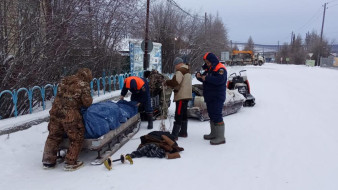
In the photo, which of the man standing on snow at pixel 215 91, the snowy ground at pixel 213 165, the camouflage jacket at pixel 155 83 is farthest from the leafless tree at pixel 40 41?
the man standing on snow at pixel 215 91

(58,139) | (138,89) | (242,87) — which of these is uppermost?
(138,89)

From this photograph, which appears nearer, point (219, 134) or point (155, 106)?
point (219, 134)

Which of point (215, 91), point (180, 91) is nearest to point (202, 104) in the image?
Answer: point (180, 91)

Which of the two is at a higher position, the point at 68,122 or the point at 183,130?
the point at 68,122

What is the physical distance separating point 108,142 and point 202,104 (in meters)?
3.19

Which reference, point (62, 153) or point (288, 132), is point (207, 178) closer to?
point (62, 153)

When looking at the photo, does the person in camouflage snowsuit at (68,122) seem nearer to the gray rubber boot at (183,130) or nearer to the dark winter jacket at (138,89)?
the dark winter jacket at (138,89)

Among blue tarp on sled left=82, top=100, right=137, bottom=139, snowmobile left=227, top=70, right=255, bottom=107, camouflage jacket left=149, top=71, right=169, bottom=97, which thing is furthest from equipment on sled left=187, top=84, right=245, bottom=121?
blue tarp on sled left=82, top=100, right=137, bottom=139

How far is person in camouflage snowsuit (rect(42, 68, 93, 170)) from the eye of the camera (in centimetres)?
417

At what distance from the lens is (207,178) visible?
397 cm

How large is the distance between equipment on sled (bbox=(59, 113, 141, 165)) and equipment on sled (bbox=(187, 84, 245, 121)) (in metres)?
1.64

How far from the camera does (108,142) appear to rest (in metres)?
4.79

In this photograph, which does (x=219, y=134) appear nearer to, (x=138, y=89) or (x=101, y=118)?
(x=138, y=89)

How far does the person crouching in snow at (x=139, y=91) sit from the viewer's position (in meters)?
6.14
